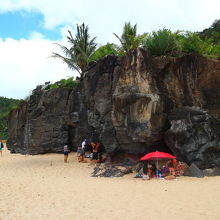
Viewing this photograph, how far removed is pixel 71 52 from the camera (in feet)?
79.3

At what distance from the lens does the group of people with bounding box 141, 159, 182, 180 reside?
1312 cm

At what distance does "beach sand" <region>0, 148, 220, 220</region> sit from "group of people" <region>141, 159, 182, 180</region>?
0.56m

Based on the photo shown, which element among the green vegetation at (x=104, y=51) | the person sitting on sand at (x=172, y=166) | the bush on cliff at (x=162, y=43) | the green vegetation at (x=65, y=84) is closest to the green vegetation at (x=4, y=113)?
the green vegetation at (x=65, y=84)

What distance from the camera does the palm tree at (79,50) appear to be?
2361cm

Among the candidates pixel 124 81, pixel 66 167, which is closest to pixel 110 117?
pixel 124 81

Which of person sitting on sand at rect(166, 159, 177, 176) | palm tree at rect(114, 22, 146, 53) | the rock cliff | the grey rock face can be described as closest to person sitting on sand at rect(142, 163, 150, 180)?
person sitting on sand at rect(166, 159, 177, 176)

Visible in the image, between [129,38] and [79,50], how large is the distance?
6864 mm

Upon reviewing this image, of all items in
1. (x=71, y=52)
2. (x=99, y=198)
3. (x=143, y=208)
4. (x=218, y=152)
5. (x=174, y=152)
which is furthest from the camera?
(x=71, y=52)

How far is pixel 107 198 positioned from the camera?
9.57 meters

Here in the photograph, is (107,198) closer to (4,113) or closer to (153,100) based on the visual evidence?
(153,100)

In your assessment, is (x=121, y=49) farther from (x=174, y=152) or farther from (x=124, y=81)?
(x=174, y=152)

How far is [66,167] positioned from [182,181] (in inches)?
297

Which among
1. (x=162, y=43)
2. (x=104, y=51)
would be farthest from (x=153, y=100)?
(x=104, y=51)

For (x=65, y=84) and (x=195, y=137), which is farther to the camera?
(x=65, y=84)
